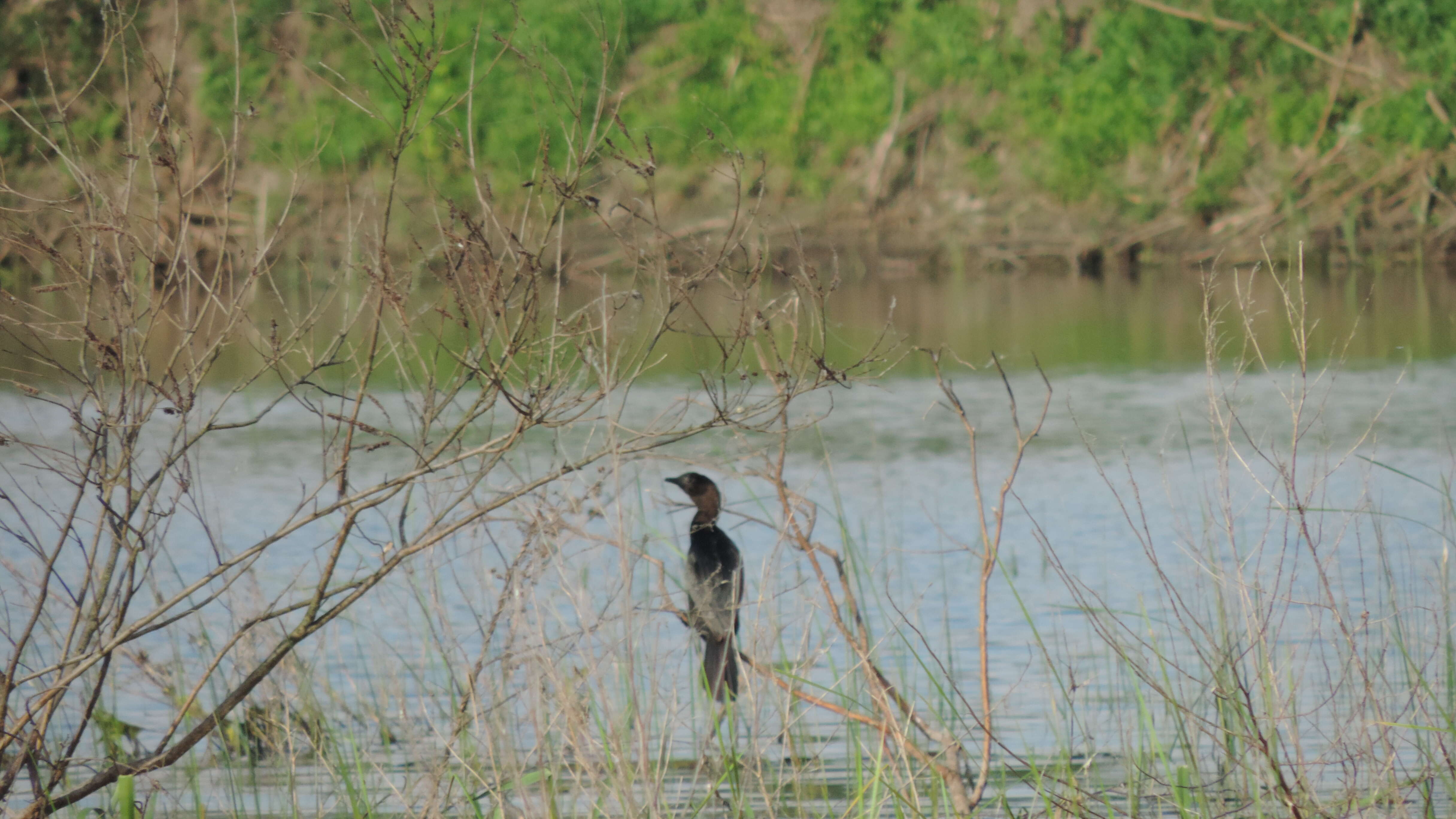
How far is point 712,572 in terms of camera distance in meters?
3.81

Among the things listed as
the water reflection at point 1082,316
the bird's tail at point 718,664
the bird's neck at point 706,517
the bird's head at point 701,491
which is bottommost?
the bird's tail at point 718,664

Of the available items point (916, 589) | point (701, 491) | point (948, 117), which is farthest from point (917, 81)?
point (701, 491)

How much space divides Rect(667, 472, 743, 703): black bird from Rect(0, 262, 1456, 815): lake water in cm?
11

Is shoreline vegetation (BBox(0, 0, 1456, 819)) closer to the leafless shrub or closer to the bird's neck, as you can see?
the leafless shrub

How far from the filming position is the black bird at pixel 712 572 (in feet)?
12.9

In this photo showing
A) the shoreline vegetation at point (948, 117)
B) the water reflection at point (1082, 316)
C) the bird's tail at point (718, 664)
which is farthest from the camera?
the shoreline vegetation at point (948, 117)

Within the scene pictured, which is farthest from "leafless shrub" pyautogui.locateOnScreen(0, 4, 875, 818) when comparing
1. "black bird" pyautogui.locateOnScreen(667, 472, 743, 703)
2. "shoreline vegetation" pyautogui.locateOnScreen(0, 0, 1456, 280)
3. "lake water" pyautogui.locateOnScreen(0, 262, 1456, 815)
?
"shoreline vegetation" pyautogui.locateOnScreen(0, 0, 1456, 280)

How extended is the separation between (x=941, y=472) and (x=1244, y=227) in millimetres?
11177

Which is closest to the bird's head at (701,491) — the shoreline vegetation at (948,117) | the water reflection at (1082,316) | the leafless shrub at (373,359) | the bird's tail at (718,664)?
the bird's tail at (718,664)

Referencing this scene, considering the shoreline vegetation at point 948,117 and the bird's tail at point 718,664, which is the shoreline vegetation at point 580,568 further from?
the shoreline vegetation at point 948,117

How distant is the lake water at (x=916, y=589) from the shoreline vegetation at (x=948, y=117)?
7466mm

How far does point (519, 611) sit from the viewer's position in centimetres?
297

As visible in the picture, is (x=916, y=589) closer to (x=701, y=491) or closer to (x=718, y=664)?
(x=701, y=491)

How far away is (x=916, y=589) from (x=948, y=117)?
15.5 metres
